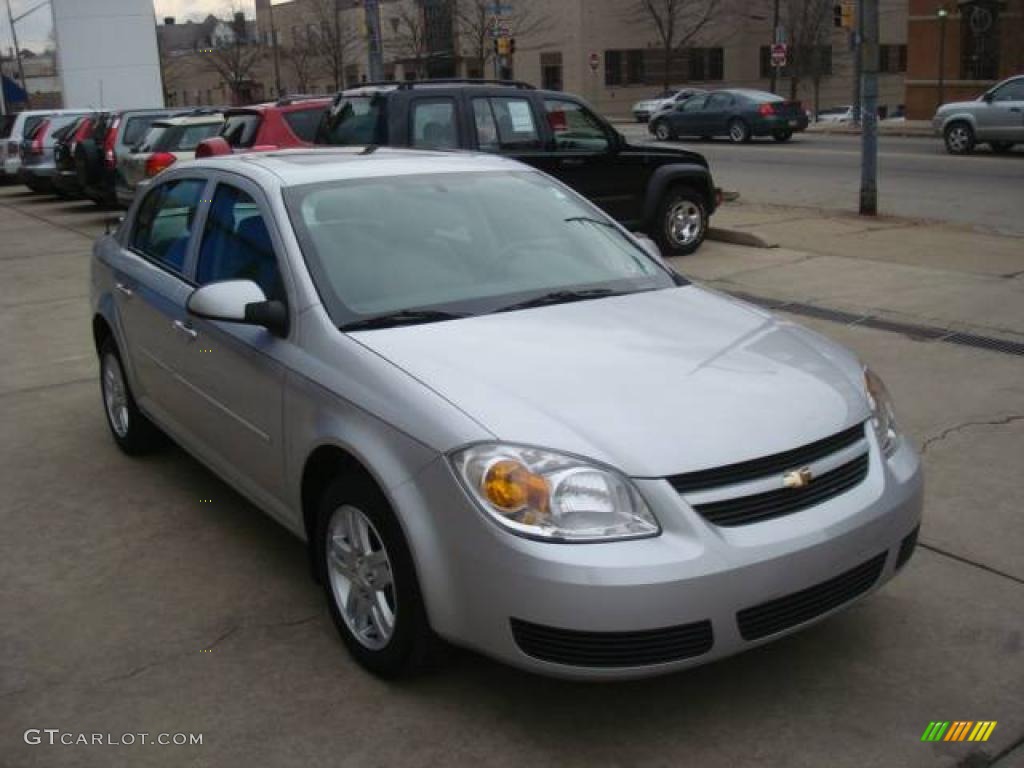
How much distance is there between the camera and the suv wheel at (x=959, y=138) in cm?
2386

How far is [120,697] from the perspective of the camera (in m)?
3.43

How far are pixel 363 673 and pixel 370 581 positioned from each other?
0.33 meters

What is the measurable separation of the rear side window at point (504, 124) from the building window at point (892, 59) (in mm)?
65027

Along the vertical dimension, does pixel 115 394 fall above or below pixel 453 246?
below

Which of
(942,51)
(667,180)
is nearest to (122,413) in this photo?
(667,180)

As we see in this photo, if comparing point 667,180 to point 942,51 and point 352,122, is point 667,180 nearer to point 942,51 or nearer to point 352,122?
point 352,122

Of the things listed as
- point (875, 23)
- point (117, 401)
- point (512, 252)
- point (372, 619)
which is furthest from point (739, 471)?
point (875, 23)

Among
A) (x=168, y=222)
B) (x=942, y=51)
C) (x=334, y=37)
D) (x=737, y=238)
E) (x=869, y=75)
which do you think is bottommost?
(x=737, y=238)

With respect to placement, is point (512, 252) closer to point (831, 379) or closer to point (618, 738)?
point (831, 379)

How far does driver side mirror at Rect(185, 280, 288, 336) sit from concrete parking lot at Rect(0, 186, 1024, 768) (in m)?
1.04

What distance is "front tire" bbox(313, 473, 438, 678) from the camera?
10.5ft

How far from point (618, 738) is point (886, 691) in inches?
33.7

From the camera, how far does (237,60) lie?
66.4 m

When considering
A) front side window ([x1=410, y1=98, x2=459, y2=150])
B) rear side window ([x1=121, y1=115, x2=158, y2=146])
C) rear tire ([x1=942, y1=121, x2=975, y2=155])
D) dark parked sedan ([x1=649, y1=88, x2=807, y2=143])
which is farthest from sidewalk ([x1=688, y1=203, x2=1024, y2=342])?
dark parked sedan ([x1=649, y1=88, x2=807, y2=143])
